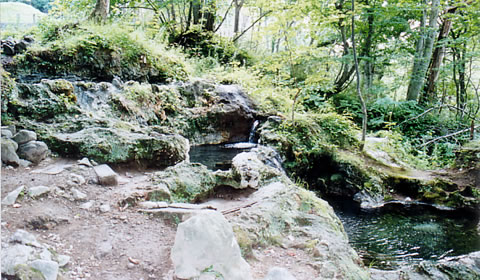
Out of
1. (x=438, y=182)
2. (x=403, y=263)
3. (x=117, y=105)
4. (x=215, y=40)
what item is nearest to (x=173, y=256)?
(x=403, y=263)

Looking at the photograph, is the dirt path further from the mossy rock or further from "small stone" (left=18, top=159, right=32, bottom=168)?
the mossy rock

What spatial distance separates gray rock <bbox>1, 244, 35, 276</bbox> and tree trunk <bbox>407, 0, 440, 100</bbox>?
1277 centimetres

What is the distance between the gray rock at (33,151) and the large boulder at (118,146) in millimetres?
213

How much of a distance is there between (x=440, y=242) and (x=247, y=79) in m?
7.27

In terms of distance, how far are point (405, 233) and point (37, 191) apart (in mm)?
6128

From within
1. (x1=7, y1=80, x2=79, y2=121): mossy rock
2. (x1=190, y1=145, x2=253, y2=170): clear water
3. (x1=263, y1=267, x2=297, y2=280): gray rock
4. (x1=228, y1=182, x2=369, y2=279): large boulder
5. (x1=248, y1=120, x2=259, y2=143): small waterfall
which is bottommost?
(x1=190, y1=145, x2=253, y2=170): clear water

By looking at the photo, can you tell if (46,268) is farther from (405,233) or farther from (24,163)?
(405,233)

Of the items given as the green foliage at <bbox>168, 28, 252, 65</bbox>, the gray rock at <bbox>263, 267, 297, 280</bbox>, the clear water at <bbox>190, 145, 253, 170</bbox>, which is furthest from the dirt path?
the green foliage at <bbox>168, 28, 252, 65</bbox>

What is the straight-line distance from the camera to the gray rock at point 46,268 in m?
1.94

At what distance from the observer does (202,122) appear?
8680 millimetres

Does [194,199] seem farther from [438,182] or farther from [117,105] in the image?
[438,182]

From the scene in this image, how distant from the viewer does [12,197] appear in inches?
105

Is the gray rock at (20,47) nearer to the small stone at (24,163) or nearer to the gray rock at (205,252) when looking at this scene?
the small stone at (24,163)

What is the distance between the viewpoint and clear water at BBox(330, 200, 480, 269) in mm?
5160
